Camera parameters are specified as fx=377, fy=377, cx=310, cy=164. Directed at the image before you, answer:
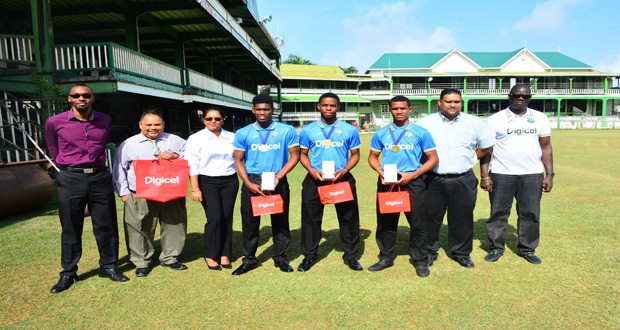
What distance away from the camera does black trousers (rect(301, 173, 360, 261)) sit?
423 centimetres

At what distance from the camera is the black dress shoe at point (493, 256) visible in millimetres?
4406

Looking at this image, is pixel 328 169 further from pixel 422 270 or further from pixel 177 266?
pixel 177 266

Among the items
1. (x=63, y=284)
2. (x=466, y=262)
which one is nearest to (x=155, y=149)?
(x=63, y=284)

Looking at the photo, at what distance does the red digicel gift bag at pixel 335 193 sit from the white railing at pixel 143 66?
25.4 ft

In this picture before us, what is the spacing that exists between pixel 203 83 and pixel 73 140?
1215 centimetres

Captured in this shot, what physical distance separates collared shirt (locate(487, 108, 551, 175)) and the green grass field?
3.58ft

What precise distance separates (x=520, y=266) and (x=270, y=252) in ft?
9.74

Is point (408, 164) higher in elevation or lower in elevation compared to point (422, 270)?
higher

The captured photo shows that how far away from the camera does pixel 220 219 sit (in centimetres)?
433

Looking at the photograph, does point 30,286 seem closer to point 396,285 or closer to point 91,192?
point 91,192

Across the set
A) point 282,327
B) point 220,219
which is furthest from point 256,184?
point 282,327

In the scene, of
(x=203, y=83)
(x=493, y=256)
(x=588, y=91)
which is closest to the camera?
(x=493, y=256)

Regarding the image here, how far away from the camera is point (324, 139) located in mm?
4121

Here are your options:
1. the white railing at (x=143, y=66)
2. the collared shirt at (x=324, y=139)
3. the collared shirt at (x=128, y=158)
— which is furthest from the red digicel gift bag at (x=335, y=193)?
the white railing at (x=143, y=66)
